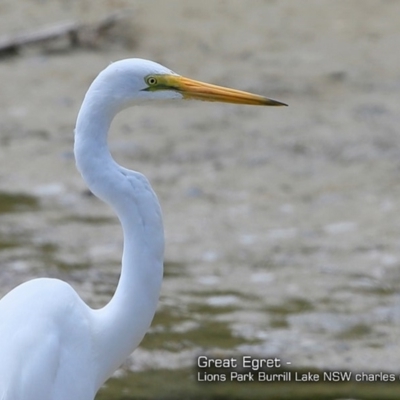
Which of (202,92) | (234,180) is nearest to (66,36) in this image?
(234,180)

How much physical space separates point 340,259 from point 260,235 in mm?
468

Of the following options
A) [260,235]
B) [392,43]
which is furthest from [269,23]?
[260,235]

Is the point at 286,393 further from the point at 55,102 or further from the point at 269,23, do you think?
the point at 269,23

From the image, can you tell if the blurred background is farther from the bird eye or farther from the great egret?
the bird eye

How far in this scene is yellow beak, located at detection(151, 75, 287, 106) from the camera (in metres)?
2.88

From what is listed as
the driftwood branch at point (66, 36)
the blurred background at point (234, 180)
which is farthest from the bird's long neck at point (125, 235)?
the driftwood branch at point (66, 36)

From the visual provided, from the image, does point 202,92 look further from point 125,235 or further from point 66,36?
point 66,36

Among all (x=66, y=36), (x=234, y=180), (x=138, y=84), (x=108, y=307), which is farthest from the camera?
(x=66, y=36)

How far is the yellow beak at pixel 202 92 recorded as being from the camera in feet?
9.44

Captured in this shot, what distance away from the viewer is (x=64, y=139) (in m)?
6.54

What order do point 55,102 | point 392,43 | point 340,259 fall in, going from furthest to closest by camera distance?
1. point 392,43
2. point 55,102
3. point 340,259

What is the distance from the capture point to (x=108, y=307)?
2984 mm

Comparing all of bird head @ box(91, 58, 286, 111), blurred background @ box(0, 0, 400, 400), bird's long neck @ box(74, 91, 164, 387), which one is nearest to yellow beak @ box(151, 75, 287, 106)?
bird head @ box(91, 58, 286, 111)

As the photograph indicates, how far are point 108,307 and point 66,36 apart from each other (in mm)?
4944
